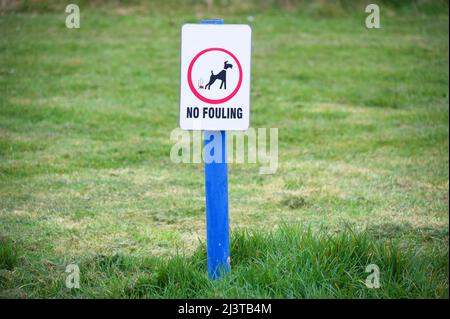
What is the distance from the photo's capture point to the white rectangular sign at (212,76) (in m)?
4.29

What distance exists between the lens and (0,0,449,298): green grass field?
15.1 feet

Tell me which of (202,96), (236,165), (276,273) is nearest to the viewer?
(202,96)

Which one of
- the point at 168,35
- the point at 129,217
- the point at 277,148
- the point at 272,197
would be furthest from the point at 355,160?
the point at 168,35

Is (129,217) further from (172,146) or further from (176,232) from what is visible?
(172,146)

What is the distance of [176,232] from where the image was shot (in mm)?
6008

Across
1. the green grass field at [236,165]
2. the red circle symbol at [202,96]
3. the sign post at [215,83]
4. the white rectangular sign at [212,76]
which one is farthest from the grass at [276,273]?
the red circle symbol at [202,96]

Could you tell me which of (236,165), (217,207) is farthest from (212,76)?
(236,165)

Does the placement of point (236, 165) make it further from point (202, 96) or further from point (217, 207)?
point (202, 96)

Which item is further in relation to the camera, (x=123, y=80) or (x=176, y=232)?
(x=123, y=80)

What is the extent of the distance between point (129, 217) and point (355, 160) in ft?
11.3

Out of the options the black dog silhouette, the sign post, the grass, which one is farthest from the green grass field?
the black dog silhouette

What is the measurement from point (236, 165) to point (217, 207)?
166 inches

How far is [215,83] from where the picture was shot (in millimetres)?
4297

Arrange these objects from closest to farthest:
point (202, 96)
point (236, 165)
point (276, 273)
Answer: point (202, 96), point (276, 273), point (236, 165)
